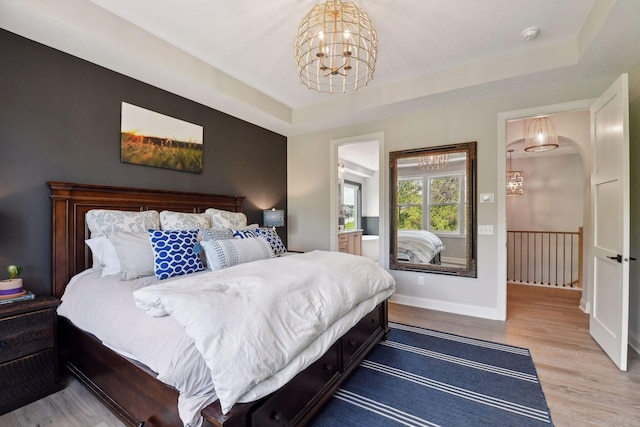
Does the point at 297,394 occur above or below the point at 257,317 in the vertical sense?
below

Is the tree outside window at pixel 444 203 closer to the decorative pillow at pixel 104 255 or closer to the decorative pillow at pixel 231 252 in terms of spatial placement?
the decorative pillow at pixel 231 252

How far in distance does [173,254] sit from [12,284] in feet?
3.45

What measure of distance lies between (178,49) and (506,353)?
4.13 m

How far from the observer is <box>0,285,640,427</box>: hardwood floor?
1.76 metres

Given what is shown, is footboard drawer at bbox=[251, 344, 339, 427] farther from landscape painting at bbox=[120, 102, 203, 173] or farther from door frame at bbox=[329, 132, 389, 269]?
landscape painting at bbox=[120, 102, 203, 173]

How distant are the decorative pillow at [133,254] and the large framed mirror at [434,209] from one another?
296 centimetres

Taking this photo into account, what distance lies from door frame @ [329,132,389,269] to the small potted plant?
341 cm

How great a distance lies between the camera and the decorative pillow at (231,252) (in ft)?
7.54

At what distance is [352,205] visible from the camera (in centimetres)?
802

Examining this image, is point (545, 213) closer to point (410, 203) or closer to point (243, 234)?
point (410, 203)

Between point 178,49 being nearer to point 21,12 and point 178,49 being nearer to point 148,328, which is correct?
point 21,12

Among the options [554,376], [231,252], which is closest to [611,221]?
[554,376]

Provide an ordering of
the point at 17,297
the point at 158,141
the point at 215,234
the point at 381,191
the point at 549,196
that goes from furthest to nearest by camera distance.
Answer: the point at 549,196
the point at 381,191
the point at 158,141
the point at 215,234
the point at 17,297

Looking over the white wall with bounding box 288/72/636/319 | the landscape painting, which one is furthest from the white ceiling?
the landscape painting
